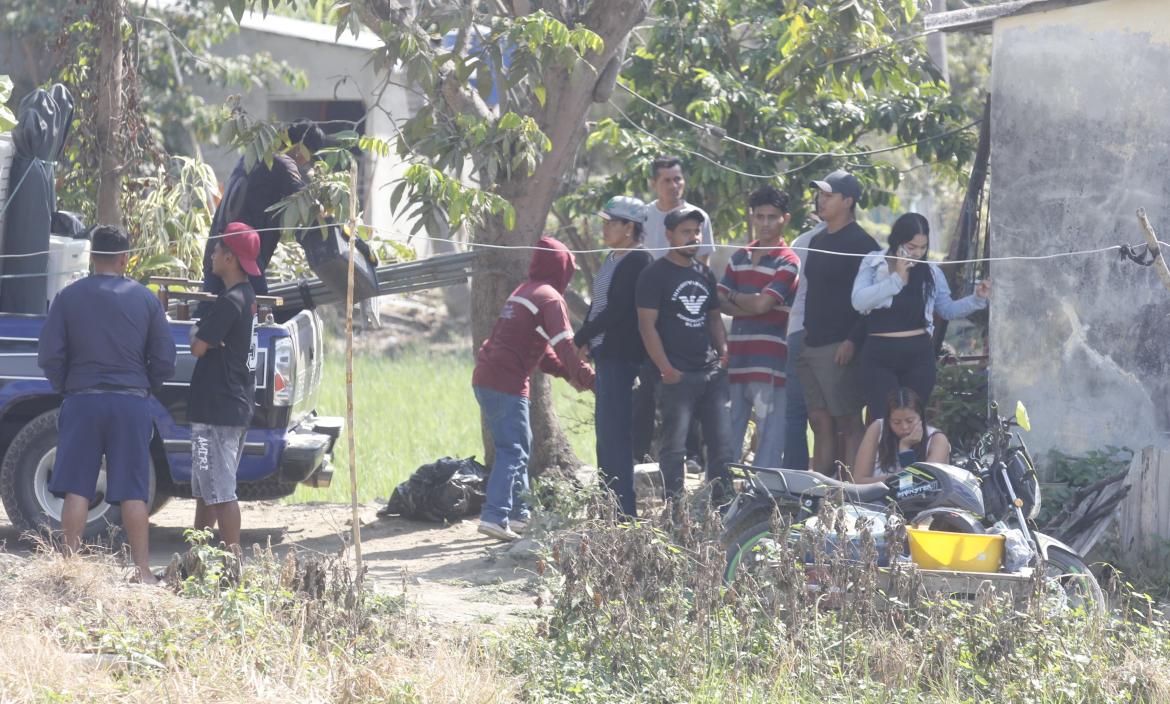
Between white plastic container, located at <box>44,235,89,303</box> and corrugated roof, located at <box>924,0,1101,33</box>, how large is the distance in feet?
16.9

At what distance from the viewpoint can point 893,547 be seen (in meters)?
5.89

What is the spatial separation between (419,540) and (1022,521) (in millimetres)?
3837

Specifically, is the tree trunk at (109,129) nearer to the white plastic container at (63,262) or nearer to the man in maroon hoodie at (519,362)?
the white plastic container at (63,262)

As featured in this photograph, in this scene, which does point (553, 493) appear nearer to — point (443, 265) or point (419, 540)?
point (419, 540)

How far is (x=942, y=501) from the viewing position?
6.61 meters

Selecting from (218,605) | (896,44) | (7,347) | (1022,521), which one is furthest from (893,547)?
(896,44)

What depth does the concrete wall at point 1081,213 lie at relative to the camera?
26.8 ft

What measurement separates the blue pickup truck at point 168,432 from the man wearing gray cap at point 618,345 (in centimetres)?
156

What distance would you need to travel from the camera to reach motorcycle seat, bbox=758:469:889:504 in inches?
261

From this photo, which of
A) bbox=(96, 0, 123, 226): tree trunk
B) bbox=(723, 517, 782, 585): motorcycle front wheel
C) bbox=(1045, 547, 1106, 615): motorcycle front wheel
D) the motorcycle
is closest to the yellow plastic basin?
the motorcycle

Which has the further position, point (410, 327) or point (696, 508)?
point (410, 327)

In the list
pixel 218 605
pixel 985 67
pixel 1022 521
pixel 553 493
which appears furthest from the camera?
pixel 985 67

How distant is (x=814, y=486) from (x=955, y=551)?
2.17ft

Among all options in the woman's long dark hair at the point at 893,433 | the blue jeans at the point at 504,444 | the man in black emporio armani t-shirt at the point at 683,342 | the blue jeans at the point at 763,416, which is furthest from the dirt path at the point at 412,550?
the woman's long dark hair at the point at 893,433
